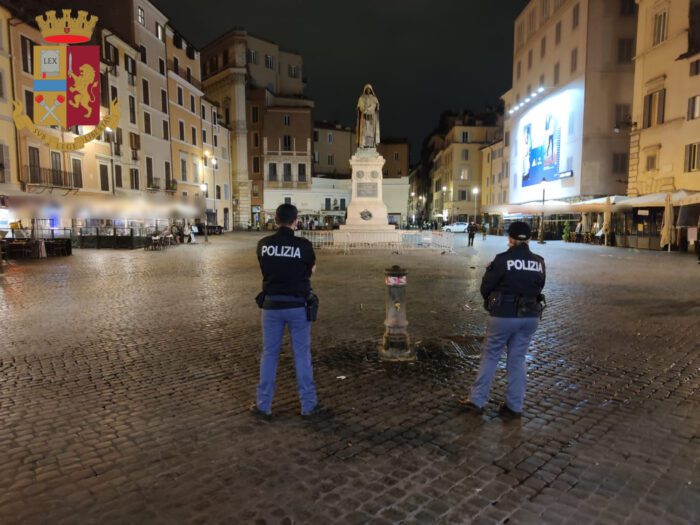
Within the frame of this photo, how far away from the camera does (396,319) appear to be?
20.0 feet

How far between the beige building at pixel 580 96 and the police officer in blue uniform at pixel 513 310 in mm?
30356

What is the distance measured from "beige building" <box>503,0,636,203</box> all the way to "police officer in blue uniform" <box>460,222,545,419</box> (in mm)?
30356

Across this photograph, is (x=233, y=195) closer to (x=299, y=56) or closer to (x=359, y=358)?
(x=299, y=56)

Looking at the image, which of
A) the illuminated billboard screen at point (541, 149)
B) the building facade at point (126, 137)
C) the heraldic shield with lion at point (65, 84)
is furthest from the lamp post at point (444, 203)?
the heraldic shield with lion at point (65, 84)

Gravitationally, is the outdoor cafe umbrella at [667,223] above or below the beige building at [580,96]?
below

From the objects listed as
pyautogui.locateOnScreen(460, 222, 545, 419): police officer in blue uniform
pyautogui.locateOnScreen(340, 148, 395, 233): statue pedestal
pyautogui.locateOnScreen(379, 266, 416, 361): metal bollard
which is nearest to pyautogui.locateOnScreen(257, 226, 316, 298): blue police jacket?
pyautogui.locateOnScreen(460, 222, 545, 419): police officer in blue uniform

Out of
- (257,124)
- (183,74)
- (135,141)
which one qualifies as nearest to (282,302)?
(135,141)

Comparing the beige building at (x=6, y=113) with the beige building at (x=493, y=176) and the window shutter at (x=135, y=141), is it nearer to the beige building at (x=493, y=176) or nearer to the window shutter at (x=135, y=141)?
the window shutter at (x=135, y=141)

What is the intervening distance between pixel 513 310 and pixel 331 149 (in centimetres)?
6805

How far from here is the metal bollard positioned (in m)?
6.05

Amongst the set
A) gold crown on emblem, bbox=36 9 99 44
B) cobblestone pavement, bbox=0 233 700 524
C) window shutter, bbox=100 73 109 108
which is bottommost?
cobblestone pavement, bbox=0 233 700 524

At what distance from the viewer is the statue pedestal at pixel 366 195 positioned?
2502 cm

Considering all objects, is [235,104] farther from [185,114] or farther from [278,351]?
[278,351]

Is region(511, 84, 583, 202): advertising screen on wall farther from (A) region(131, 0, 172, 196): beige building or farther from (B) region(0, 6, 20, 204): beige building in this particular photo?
(B) region(0, 6, 20, 204): beige building
